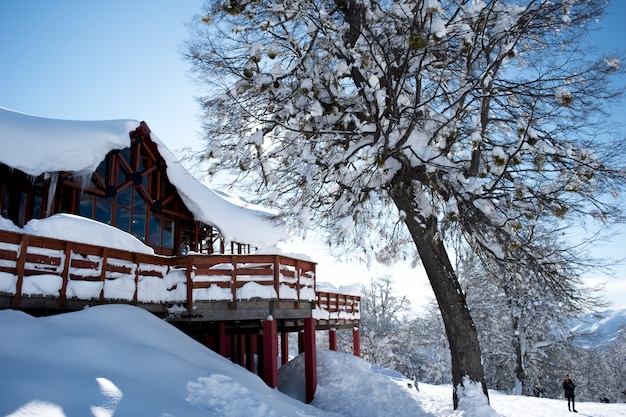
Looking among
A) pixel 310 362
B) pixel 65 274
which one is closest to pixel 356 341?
pixel 310 362

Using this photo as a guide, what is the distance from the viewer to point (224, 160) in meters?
9.75

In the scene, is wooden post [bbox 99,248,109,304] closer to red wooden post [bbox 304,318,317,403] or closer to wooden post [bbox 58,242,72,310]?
wooden post [bbox 58,242,72,310]

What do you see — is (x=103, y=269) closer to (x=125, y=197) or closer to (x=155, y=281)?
(x=155, y=281)

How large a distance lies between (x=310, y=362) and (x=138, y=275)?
16.9ft

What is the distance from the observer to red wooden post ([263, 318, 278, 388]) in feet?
35.1

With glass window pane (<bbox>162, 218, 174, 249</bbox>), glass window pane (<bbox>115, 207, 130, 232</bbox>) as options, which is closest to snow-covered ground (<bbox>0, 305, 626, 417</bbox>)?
glass window pane (<bbox>115, 207, 130, 232</bbox>)

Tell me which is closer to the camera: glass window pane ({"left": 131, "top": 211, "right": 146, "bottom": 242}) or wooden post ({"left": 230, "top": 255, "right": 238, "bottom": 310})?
wooden post ({"left": 230, "top": 255, "right": 238, "bottom": 310})

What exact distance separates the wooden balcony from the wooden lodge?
0.02 m

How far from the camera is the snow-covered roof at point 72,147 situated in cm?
1247

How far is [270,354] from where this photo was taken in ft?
35.5

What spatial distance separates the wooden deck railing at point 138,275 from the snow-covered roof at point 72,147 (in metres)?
1.36

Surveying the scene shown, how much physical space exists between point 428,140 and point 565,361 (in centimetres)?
2662

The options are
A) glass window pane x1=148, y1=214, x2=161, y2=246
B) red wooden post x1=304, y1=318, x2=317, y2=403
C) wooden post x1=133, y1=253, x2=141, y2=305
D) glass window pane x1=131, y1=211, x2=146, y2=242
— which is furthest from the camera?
glass window pane x1=148, y1=214, x2=161, y2=246

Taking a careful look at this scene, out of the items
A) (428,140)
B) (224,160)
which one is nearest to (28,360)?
(224,160)
